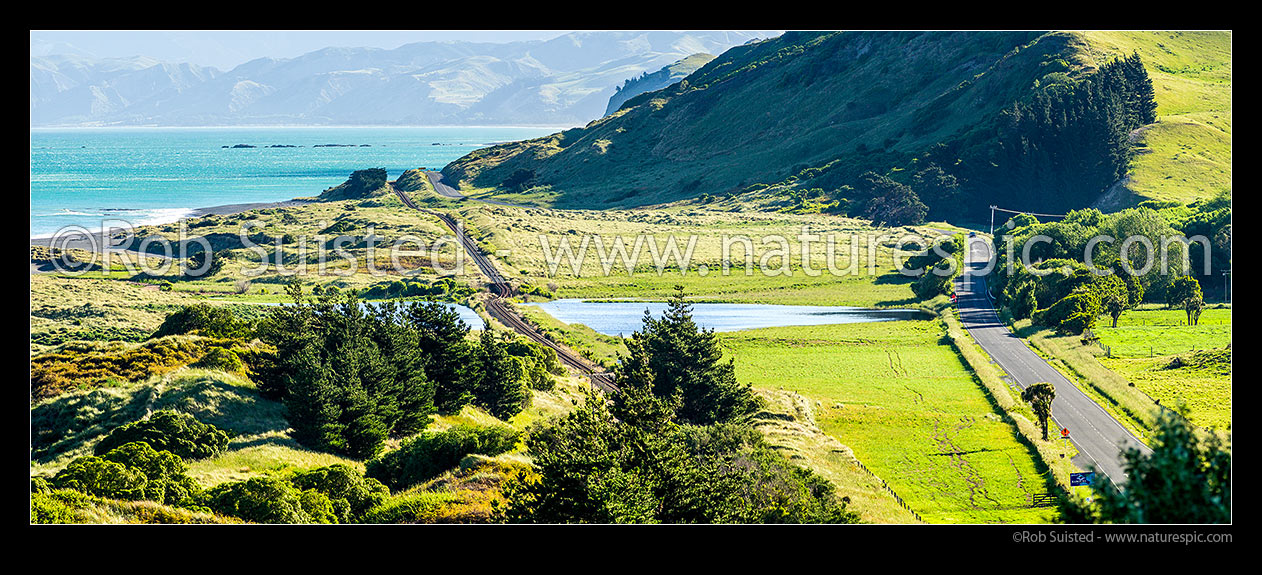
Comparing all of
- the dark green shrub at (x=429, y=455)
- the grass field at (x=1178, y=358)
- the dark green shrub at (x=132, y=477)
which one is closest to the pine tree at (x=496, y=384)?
the dark green shrub at (x=429, y=455)

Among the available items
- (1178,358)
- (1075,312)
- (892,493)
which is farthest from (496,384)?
(1075,312)

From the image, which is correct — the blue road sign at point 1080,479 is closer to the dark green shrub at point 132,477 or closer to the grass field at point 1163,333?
the grass field at point 1163,333

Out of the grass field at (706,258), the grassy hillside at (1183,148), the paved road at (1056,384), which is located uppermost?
the grassy hillside at (1183,148)

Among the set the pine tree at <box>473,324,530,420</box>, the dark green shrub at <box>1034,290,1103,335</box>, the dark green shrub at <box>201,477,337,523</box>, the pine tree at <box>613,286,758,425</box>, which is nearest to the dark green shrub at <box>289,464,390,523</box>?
the dark green shrub at <box>201,477,337,523</box>

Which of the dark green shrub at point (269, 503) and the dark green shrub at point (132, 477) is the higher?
the dark green shrub at point (132, 477)

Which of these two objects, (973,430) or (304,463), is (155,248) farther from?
(973,430)
